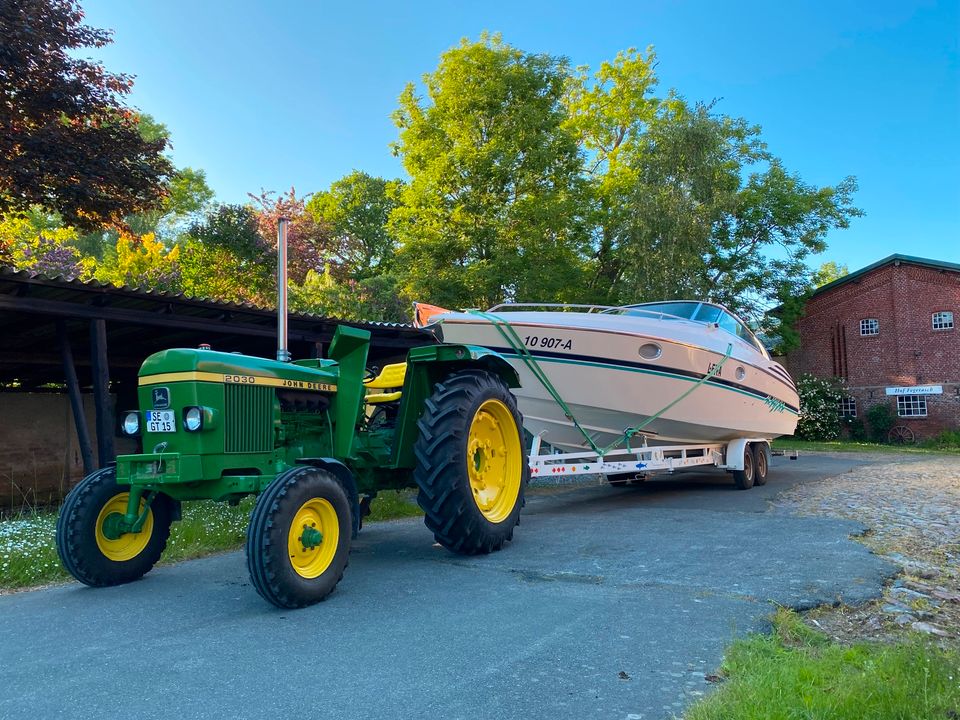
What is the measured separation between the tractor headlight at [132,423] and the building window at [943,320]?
28877 mm

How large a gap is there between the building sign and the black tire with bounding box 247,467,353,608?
27.7m

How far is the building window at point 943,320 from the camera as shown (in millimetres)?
25875

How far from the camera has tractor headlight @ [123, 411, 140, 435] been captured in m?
4.79

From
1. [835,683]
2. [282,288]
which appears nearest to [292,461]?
[282,288]

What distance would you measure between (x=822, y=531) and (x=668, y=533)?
1389 mm

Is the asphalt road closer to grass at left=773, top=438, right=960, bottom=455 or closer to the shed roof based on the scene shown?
the shed roof

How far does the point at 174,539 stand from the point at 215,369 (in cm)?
260

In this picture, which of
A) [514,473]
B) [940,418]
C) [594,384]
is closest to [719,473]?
[594,384]

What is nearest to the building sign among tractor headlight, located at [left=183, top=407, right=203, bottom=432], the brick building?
the brick building

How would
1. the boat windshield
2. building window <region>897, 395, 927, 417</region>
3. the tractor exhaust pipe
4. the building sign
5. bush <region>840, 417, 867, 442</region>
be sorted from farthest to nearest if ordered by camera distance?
1. bush <region>840, 417, 867, 442</region>
2. building window <region>897, 395, 927, 417</region>
3. the building sign
4. the boat windshield
5. the tractor exhaust pipe

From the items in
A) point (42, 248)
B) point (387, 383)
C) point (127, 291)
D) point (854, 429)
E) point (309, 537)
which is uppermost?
point (42, 248)

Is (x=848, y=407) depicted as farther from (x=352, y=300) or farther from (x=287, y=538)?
(x=287, y=538)

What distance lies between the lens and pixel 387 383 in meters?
6.49

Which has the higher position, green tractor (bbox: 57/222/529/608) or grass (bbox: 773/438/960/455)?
green tractor (bbox: 57/222/529/608)
